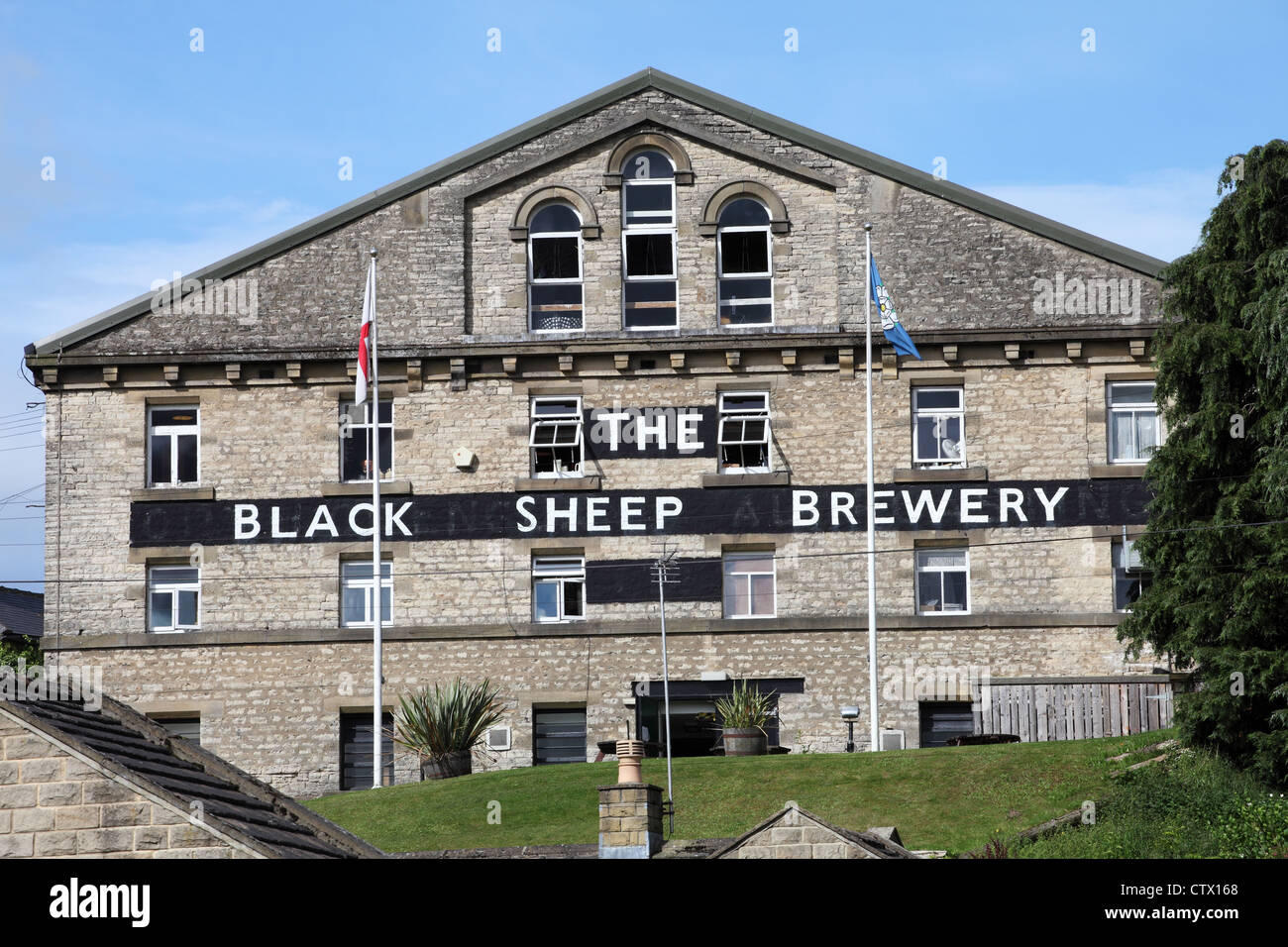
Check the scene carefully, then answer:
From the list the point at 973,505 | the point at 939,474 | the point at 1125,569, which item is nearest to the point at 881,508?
the point at 939,474

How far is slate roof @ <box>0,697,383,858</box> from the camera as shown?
921 centimetres

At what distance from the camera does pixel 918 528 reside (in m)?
31.8

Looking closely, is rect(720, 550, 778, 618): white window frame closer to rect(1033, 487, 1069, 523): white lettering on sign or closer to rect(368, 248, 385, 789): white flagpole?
rect(1033, 487, 1069, 523): white lettering on sign

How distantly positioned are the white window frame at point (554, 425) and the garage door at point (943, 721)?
25.7 feet

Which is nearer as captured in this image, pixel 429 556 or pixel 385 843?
pixel 385 843

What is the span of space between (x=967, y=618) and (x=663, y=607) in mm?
5615

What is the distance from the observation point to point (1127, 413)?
32.1 meters

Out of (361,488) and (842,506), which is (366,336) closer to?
(361,488)

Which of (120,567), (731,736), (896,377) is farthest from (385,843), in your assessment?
(896,377)

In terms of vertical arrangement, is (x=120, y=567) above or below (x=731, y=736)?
above

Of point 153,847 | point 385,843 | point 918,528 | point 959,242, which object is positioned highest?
point 959,242

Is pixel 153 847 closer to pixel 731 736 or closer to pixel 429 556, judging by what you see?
pixel 731 736
